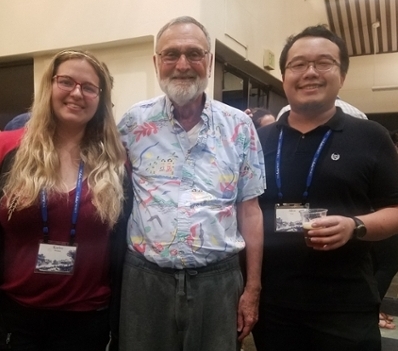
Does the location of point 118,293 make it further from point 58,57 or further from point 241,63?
point 241,63

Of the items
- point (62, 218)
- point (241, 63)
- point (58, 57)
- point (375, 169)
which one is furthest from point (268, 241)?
point (241, 63)

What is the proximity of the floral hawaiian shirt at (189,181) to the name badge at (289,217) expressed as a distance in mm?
108

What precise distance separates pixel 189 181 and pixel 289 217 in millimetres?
394

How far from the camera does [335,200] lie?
1538 mm

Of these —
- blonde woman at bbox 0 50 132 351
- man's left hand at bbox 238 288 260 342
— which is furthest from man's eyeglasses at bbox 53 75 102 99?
man's left hand at bbox 238 288 260 342

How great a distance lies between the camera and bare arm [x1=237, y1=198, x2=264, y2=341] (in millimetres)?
1575

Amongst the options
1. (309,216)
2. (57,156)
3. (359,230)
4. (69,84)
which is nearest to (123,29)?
(69,84)

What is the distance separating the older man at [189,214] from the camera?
146 centimetres

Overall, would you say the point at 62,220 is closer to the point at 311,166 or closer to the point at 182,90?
the point at 182,90

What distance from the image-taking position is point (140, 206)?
153cm

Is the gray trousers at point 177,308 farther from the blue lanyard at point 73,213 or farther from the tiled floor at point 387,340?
the tiled floor at point 387,340

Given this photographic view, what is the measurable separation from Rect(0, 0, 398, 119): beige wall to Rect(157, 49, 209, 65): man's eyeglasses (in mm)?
2330

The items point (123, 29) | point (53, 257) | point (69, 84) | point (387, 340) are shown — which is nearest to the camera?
point (53, 257)

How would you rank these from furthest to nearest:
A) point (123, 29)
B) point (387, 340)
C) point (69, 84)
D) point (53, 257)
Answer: point (123, 29)
point (387, 340)
point (69, 84)
point (53, 257)
